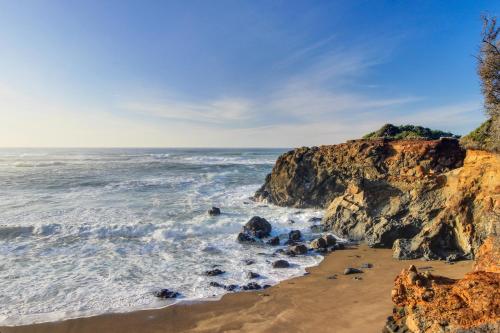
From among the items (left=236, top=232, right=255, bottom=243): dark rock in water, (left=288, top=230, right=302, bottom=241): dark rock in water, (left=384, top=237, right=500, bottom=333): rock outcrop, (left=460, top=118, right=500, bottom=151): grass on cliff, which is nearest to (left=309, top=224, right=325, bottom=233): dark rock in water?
(left=288, top=230, right=302, bottom=241): dark rock in water

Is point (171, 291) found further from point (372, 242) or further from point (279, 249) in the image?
point (372, 242)

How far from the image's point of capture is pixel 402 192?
16.8 m

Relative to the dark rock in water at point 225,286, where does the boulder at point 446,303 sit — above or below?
above

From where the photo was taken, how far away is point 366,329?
7.93 metres

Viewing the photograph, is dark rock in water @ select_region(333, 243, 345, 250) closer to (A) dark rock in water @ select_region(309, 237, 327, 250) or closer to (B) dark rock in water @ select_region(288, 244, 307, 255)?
(A) dark rock in water @ select_region(309, 237, 327, 250)

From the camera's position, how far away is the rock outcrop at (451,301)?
5.25m

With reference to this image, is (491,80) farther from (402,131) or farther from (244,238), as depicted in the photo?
A: (402,131)

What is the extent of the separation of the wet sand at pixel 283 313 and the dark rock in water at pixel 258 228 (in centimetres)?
573

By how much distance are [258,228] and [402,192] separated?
7484 millimetres

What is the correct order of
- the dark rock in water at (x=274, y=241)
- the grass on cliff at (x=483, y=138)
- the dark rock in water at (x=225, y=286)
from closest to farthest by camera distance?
1. the dark rock in water at (x=225, y=286)
2. the grass on cliff at (x=483, y=138)
3. the dark rock in water at (x=274, y=241)

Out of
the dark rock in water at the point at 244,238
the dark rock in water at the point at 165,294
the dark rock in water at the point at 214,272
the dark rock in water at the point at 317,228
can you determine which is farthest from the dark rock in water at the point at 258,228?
the dark rock in water at the point at 165,294

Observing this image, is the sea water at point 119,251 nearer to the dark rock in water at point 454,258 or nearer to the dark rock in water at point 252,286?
the dark rock in water at point 252,286

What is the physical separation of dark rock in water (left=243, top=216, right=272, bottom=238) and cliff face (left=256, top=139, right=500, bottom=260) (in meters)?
3.42

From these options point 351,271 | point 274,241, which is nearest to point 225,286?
point 351,271
